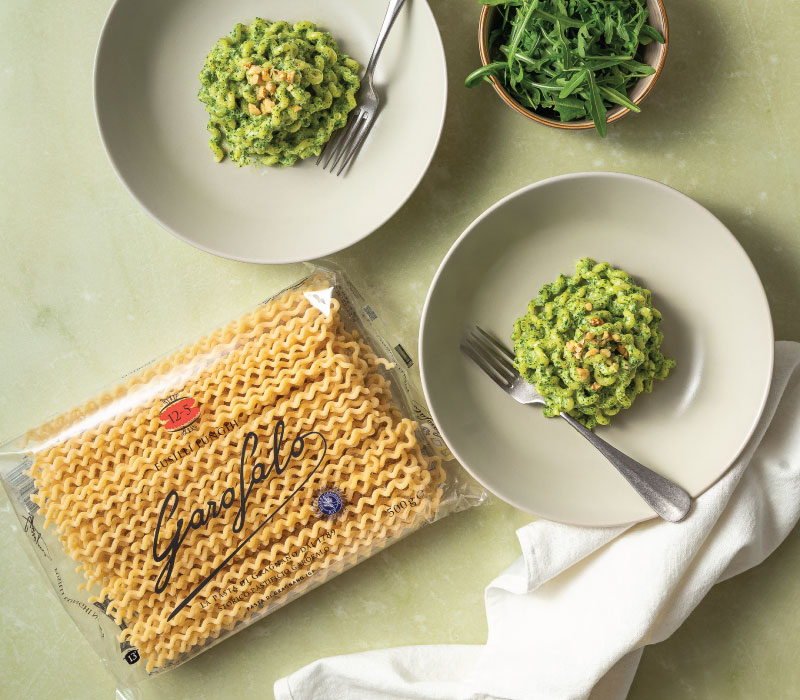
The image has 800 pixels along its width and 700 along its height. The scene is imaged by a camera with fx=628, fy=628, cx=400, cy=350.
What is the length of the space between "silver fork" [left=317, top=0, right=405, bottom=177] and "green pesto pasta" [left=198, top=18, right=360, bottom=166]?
0.03 meters

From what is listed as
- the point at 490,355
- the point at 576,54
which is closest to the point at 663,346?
the point at 490,355

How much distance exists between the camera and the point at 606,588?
1.44 meters

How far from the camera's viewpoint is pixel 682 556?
1.39 metres

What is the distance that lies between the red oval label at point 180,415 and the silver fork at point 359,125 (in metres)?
0.63

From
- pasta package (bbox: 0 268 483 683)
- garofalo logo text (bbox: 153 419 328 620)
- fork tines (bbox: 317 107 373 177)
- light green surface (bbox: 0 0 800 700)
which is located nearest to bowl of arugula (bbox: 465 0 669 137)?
light green surface (bbox: 0 0 800 700)

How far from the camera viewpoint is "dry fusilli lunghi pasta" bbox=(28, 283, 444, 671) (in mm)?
1370

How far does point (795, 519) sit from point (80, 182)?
6.25 feet

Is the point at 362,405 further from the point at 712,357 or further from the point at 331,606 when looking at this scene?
the point at 712,357

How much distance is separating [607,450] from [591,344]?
0.93 ft

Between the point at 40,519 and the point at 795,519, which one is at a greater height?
the point at 40,519

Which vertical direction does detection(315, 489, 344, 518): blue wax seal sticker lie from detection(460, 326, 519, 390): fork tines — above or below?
below

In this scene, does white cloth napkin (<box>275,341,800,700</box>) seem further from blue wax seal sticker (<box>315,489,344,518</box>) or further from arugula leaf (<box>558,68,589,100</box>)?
arugula leaf (<box>558,68,589,100</box>)

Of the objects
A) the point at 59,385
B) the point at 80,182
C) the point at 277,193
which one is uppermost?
the point at 80,182

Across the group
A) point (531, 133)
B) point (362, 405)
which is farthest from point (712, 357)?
point (362, 405)
